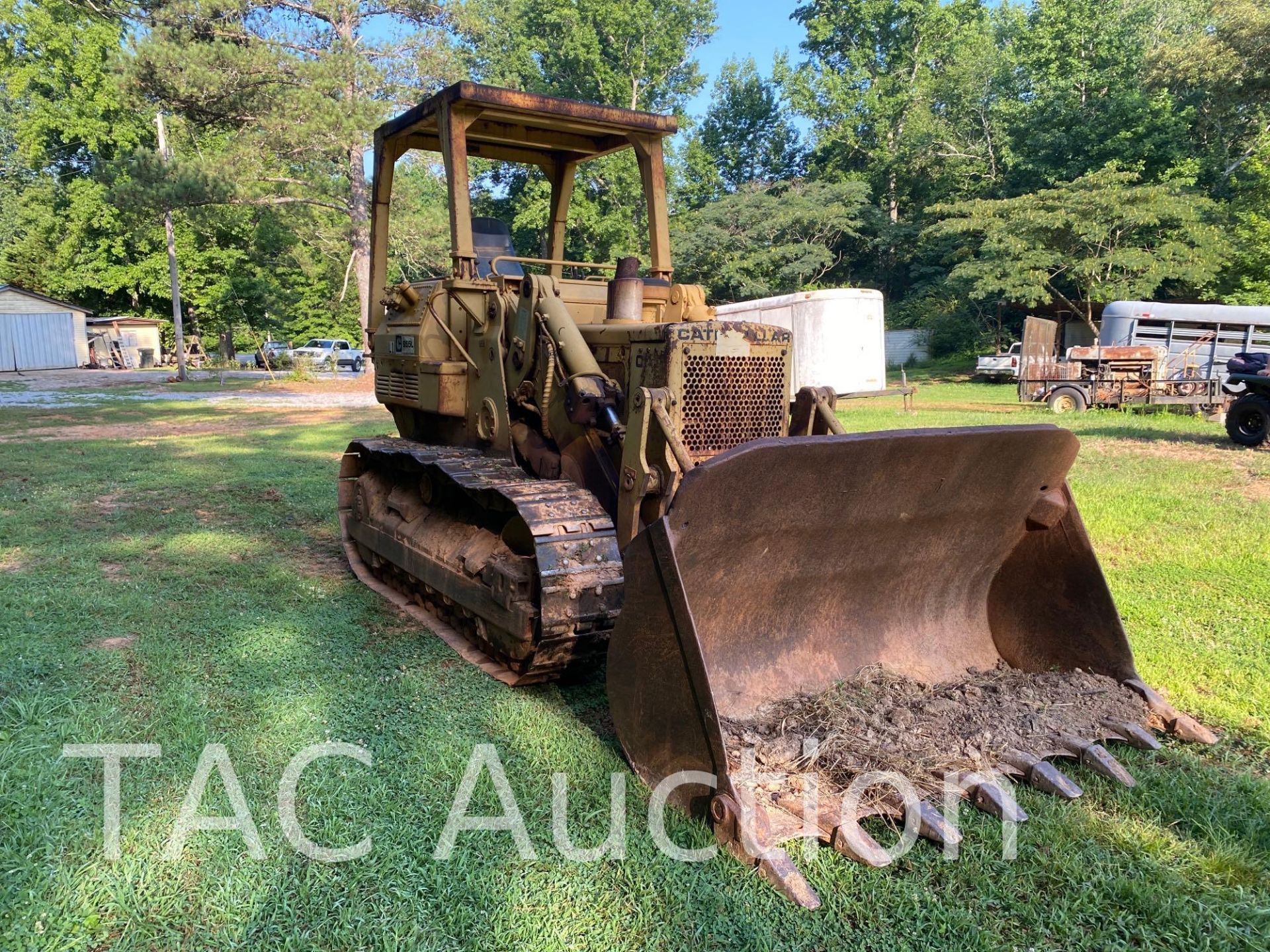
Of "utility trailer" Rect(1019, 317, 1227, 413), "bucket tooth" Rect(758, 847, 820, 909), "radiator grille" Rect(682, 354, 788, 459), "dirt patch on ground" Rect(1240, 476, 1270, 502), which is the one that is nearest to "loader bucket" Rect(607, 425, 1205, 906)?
"bucket tooth" Rect(758, 847, 820, 909)

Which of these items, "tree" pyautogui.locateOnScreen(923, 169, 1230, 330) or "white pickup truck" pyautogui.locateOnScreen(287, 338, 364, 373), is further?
"white pickup truck" pyautogui.locateOnScreen(287, 338, 364, 373)

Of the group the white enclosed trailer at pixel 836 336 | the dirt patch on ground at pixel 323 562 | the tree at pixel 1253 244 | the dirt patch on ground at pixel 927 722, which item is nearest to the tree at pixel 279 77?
the white enclosed trailer at pixel 836 336

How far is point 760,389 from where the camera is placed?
14.1ft

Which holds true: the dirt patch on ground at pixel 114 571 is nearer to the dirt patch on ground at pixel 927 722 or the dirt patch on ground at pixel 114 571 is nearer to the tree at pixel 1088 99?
the dirt patch on ground at pixel 927 722

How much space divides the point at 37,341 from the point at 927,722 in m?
41.1

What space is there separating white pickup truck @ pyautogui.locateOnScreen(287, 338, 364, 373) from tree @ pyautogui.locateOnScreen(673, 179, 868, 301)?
13950 mm

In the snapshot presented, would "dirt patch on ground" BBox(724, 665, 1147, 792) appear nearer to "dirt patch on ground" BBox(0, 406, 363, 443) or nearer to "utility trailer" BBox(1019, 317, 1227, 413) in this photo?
"dirt patch on ground" BBox(0, 406, 363, 443)

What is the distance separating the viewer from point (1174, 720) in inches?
141

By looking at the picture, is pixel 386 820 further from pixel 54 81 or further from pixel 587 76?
pixel 54 81

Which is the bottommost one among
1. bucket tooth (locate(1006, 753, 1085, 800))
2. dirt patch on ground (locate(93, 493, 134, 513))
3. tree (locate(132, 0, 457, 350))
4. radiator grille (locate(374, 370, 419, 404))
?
dirt patch on ground (locate(93, 493, 134, 513))

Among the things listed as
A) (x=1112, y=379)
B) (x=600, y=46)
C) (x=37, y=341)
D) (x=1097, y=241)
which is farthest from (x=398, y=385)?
(x=600, y=46)

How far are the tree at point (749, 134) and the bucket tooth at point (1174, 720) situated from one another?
1784 inches

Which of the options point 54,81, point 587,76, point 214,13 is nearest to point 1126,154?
point 587,76

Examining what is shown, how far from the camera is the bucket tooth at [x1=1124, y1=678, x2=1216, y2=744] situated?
3572 millimetres
